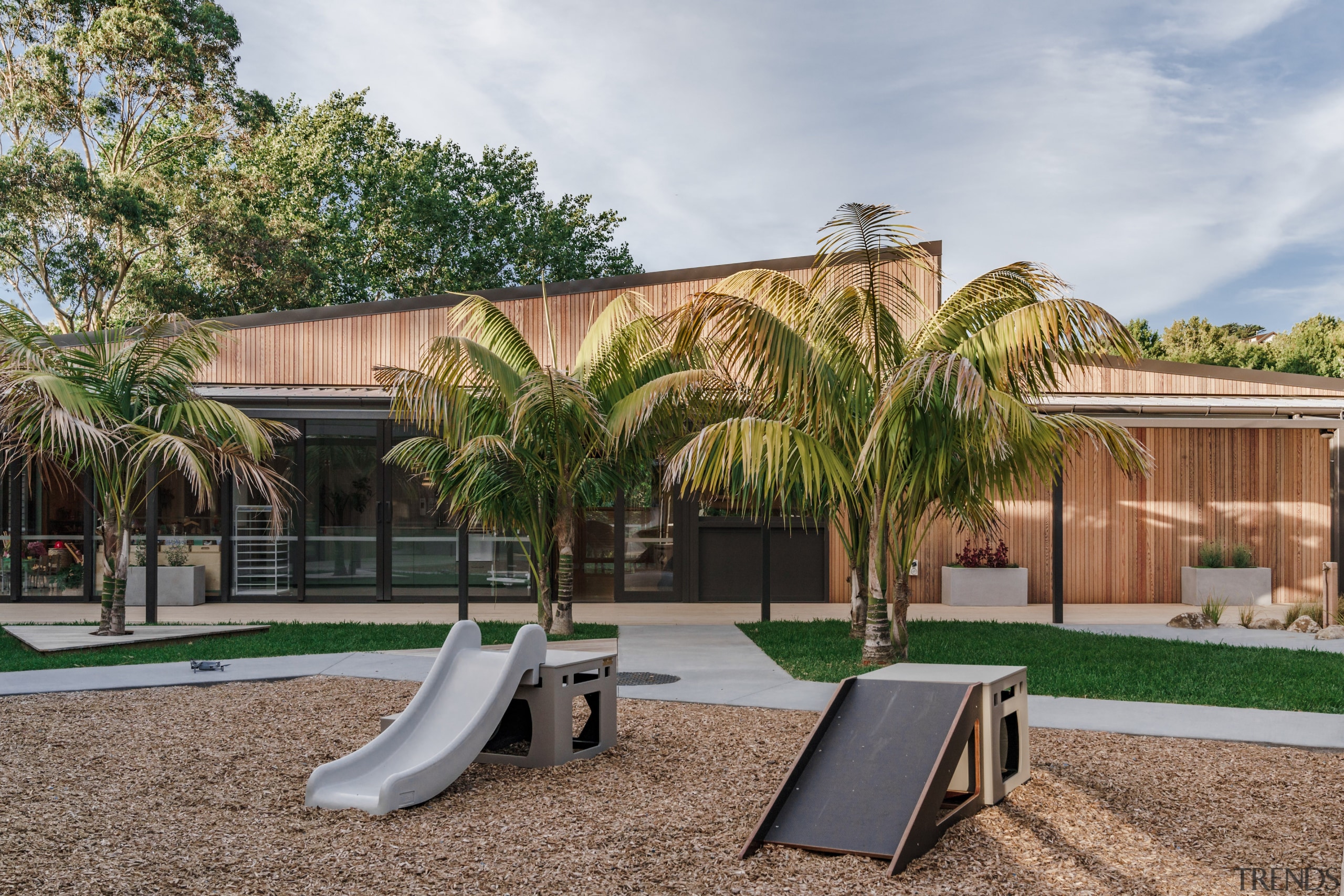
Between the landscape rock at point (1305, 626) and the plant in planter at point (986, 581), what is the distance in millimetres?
3267

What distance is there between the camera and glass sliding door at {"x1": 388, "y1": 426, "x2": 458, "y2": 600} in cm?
1308

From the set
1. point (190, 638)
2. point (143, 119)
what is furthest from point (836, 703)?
point (143, 119)

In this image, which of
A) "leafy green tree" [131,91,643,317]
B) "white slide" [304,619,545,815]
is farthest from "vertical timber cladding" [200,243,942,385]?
"leafy green tree" [131,91,643,317]

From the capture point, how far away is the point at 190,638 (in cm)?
953

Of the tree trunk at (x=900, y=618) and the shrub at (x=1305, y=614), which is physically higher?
the tree trunk at (x=900, y=618)

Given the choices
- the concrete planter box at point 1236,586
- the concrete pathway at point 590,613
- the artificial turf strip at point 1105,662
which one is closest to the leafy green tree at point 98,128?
the concrete pathway at point 590,613

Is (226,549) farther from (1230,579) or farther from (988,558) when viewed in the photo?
(1230,579)

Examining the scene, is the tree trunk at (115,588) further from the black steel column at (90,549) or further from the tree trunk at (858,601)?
the tree trunk at (858,601)

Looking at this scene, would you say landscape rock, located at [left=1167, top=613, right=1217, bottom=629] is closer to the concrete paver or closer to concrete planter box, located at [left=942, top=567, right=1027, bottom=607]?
concrete planter box, located at [left=942, top=567, right=1027, bottom=607]

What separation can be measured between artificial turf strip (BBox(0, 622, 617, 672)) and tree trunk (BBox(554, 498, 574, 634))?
0.14 m

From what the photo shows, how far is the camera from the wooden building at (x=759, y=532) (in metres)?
13.1

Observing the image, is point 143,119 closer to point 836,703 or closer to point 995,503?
point 995,503

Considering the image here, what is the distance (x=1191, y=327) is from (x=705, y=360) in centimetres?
3432

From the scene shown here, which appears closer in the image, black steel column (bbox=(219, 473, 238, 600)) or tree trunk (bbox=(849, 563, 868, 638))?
tree trunk (bbox=(849, 563, 868, 638))
